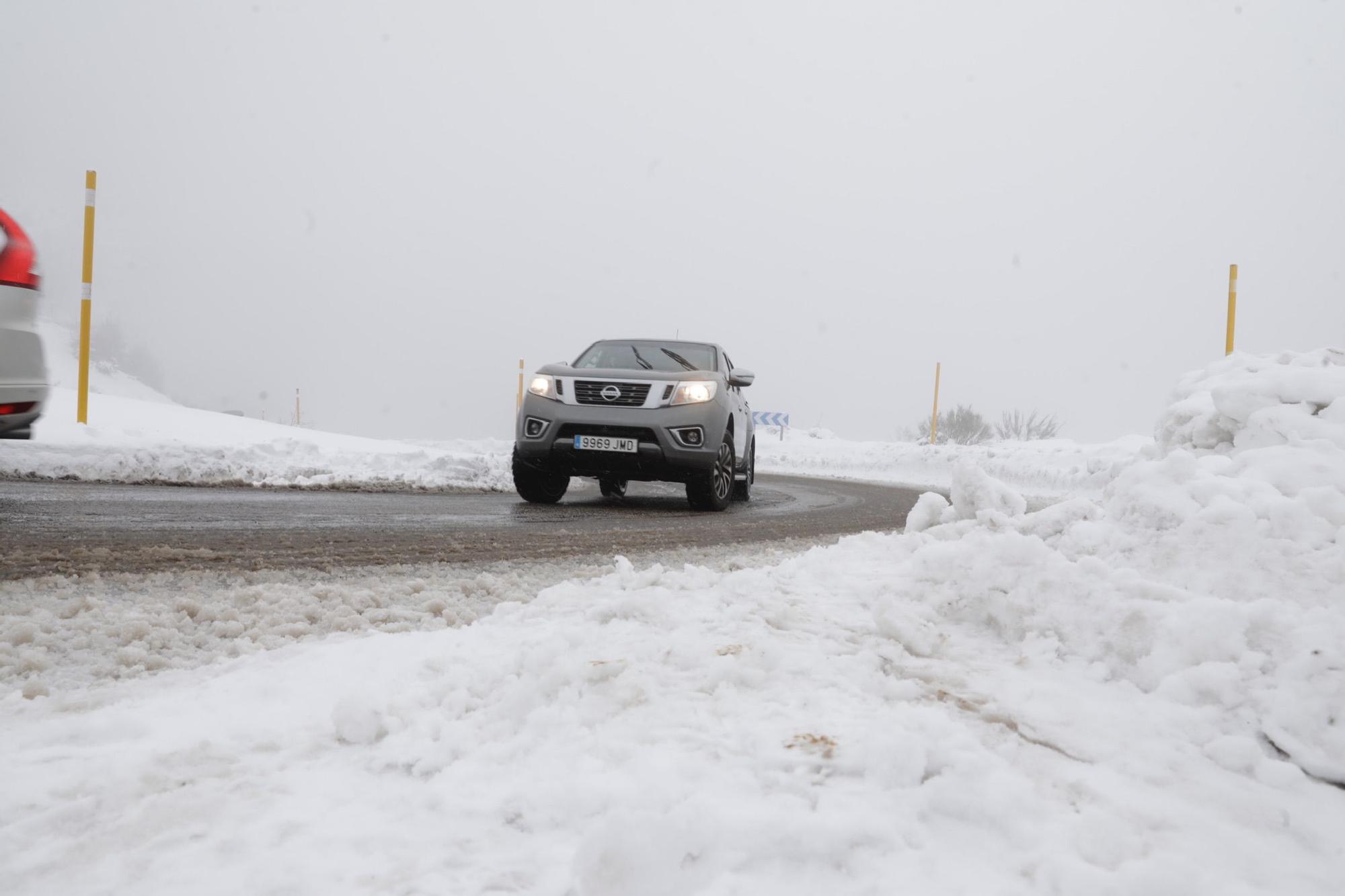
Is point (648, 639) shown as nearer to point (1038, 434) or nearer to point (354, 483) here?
point (354, 483)

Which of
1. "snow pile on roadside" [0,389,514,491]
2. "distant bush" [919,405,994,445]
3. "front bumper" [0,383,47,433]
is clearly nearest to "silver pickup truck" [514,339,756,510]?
"snow pile on roadside" [0,389,514,491]

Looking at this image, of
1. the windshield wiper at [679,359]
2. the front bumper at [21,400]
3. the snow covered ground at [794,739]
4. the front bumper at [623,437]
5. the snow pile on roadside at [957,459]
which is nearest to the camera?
the snow covered ground at [794,739]

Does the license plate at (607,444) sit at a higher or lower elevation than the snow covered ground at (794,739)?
higher

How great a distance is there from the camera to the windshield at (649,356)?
304 inches

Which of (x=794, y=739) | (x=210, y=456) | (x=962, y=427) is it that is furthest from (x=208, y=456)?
(x=962, y=427)

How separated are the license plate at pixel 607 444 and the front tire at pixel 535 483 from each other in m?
0.49

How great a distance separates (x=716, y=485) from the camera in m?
7.21

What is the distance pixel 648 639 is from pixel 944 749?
79cm

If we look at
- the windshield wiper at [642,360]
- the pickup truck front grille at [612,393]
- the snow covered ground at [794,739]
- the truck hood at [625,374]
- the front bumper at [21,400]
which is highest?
the windshield wiper at [642,360]

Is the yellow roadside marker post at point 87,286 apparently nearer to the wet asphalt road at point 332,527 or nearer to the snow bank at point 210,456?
the snow bank at point 210,456

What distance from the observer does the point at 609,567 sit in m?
3.65

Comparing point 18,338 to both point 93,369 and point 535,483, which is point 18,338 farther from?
point 93,369

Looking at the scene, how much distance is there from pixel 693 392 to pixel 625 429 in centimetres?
72

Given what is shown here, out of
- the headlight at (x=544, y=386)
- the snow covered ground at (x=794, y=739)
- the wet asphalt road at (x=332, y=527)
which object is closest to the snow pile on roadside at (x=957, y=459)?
the wet asphalt road at (x=332, y=527)
